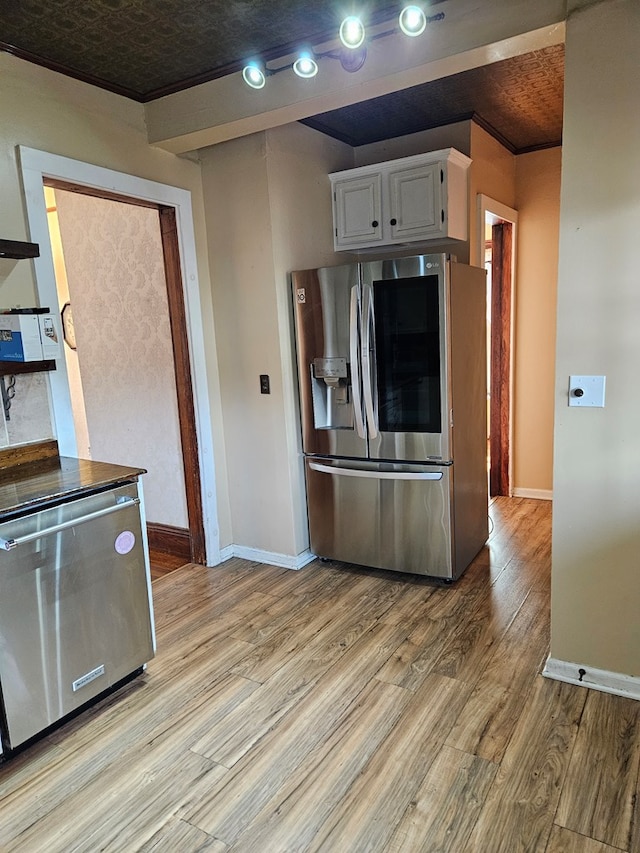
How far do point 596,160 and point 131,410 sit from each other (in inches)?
119

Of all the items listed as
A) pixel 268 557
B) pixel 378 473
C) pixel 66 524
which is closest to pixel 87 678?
pixel 66 524

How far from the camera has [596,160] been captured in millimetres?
1964

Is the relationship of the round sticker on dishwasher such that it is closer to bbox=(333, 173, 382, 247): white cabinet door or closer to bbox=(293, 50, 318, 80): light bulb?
bbox=(293, 50, 318, 80): light bulb

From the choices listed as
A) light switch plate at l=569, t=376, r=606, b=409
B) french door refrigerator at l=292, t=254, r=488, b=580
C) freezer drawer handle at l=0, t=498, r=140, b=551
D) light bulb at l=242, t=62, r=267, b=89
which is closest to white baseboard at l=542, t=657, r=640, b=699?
french door refrigerator at l=292, t=254, r=488, b=580

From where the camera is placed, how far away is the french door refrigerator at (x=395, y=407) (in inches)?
115

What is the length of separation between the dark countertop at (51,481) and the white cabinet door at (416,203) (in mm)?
2108

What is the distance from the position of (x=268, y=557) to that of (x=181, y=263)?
183 centimetres

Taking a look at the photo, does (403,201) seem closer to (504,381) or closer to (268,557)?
(504,381)

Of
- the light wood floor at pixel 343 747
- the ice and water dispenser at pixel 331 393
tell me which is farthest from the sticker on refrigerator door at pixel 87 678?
the ice and water dispenser at pixel 331 393

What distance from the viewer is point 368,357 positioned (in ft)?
9.89

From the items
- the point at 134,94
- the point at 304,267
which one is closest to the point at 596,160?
the point at 304,267

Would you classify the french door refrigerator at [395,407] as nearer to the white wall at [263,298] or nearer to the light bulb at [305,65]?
the white wall at [263,298]

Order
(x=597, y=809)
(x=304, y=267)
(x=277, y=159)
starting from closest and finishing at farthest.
A: (x=597, y=809)
(x=277, y=159)
(x=304, y=267)

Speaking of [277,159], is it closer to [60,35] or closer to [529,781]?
[60,35]
